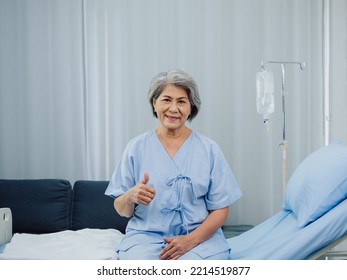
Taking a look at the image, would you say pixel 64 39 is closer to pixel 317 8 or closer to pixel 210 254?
pixel 317 8

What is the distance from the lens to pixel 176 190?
1.49 meters

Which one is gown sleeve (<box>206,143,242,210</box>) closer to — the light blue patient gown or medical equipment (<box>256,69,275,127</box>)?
the light blue patient gown

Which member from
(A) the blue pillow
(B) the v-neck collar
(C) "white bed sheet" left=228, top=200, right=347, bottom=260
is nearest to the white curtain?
(A) the blue pillow

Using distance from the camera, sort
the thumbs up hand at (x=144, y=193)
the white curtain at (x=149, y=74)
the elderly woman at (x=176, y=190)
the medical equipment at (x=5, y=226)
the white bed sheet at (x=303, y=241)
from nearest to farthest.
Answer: the thumbs up hand at (x=144, y=193), the elderly woman at (x=176, y=190), the white bed sheet at (x=303, y=241), the medical equipment at (x=5, y=226), the white curtain at (x=149, y=74)

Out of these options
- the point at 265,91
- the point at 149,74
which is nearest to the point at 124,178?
the point at 265,91

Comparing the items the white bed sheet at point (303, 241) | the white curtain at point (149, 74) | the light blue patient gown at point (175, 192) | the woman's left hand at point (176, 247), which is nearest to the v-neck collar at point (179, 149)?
the light blue patient gown at point (175, 192)

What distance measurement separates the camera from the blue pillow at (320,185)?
1.68m

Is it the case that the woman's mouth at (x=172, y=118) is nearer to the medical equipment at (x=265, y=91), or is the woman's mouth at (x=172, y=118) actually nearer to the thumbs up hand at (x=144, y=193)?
the thumbs up hand at (x=144, y=193)

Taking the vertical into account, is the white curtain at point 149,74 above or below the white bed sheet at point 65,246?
above

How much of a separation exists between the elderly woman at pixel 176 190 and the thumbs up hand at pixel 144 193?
56 millimetres

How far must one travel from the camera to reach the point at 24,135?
3.11 metres

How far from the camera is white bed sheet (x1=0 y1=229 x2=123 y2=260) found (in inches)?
71.3
